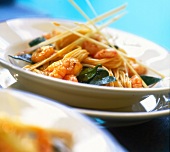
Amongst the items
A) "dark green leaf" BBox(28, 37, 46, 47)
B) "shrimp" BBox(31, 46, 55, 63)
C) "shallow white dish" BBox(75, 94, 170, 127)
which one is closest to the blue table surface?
→ "dark green leaf" BBox(28, 37, 46, 47)

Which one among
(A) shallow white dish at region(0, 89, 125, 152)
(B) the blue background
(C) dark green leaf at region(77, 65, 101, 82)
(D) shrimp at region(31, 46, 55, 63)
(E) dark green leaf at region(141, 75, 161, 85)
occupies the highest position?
(A) shallow white dish at region(0, 89, 125, 152)

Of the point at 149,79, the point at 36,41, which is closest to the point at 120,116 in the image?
the point at 149,79

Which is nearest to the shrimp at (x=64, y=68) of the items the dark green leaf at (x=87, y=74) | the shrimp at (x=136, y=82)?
the dark green leaf at (x=87, y=74)

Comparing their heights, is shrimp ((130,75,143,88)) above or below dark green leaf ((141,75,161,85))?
above

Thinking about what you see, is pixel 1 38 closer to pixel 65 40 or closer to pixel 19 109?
pixel 65 40

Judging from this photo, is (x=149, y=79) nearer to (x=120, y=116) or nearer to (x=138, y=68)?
(x=138, y=68)

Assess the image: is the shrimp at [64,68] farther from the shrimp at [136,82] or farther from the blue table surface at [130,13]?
the blue table surface at [130,13]

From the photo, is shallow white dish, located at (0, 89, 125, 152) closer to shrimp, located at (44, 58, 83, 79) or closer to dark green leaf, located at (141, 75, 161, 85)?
shrimp, located at (44, 58, 83, 79)
